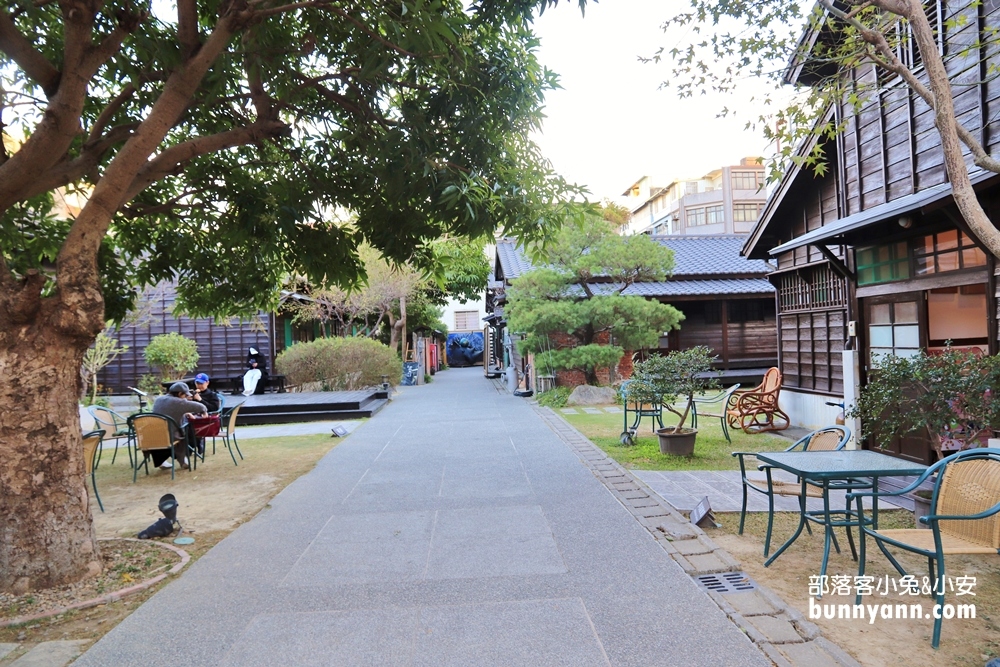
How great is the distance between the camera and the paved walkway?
10.8 feet

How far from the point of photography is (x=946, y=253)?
22.6 ft

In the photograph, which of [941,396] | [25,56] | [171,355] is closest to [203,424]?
[25,56]

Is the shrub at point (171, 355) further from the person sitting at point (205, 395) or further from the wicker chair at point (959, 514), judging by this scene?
the wicker chair at point (959, 514)

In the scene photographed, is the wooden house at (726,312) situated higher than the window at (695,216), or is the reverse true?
the window at (695,216)

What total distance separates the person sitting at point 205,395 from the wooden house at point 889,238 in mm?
8723

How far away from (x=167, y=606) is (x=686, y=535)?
367cm

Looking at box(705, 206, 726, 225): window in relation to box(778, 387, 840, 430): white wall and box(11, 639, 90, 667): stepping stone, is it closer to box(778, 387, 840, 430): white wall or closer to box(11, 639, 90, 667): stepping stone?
box(778, 387, 840, 430): white wall

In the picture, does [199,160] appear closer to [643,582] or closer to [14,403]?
[14,403]

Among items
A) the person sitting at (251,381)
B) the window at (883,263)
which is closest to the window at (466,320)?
the person sitting at (251,381)

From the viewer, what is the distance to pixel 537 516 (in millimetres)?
5777

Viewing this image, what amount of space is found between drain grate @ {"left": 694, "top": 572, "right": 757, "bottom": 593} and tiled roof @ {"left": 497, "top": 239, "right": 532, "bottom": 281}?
1701 centimetres

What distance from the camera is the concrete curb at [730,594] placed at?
3178 millimetres

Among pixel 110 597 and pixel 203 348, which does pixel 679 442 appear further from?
pixel 203 348

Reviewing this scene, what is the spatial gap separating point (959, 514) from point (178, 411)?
8335mm
